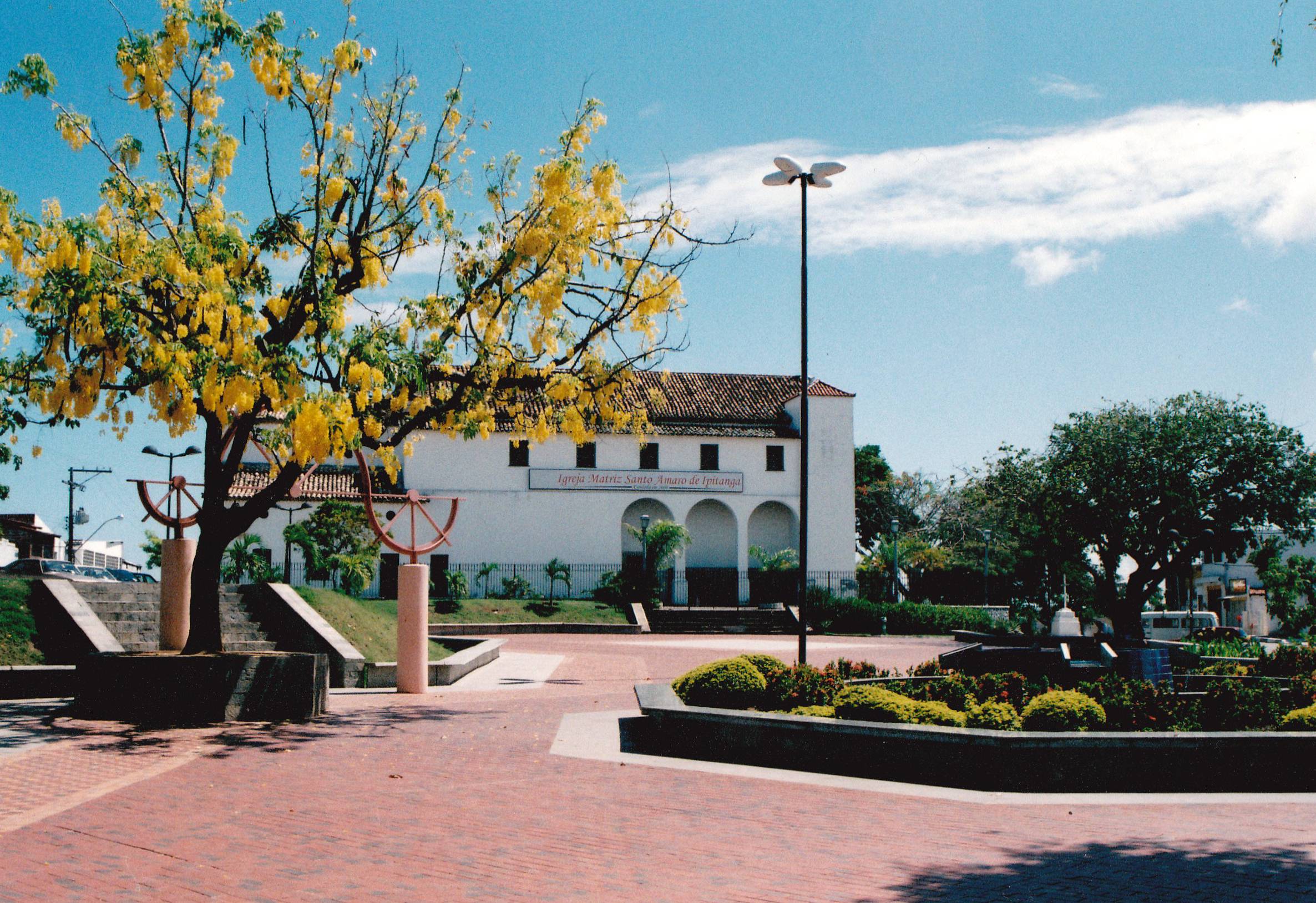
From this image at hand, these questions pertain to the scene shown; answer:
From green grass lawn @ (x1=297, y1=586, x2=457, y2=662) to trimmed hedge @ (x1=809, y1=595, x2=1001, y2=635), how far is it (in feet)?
70.7

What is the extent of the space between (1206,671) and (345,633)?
47.5 ft

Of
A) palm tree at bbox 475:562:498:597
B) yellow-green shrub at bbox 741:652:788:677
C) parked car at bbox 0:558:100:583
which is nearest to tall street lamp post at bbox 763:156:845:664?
yellow-green shrub at bbox 741:652:788:677

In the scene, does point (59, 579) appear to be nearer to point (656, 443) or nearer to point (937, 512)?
point (656, 443)

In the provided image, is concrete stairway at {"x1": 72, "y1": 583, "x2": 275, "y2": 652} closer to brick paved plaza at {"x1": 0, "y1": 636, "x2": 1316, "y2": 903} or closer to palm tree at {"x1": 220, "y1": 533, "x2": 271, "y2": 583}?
brick paved plaza at {"x1": 0, "y1": 636, "x2": 1316, "y2": 903}

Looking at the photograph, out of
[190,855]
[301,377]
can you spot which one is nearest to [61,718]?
[301,377]

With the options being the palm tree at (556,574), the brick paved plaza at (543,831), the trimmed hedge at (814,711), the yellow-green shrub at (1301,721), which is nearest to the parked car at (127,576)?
the palm tree at (556,574)

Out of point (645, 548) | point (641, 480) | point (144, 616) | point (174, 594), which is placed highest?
point (641, 480)

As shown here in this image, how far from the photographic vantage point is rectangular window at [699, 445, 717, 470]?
50.1 m

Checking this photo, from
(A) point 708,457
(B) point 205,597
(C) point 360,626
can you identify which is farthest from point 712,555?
(B) point 205,597

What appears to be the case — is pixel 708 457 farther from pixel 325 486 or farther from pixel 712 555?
pixel 325 486

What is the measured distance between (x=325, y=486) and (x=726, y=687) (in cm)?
3704

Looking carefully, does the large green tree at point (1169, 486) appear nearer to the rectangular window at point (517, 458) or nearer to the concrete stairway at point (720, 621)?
the concrete stairway at point (720, 621)

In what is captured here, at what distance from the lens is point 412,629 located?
16.2m

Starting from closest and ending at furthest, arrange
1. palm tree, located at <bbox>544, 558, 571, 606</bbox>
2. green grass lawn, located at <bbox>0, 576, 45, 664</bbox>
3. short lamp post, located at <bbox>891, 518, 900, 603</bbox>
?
green grass lawn, located at <bbox>0, 576, 45, 664</bbox> → palm tree, located at <bbox>544, 558, 571, 606</bbox> → short lamp post, located at <bbox>891, 518, 900, 603</bbox>
